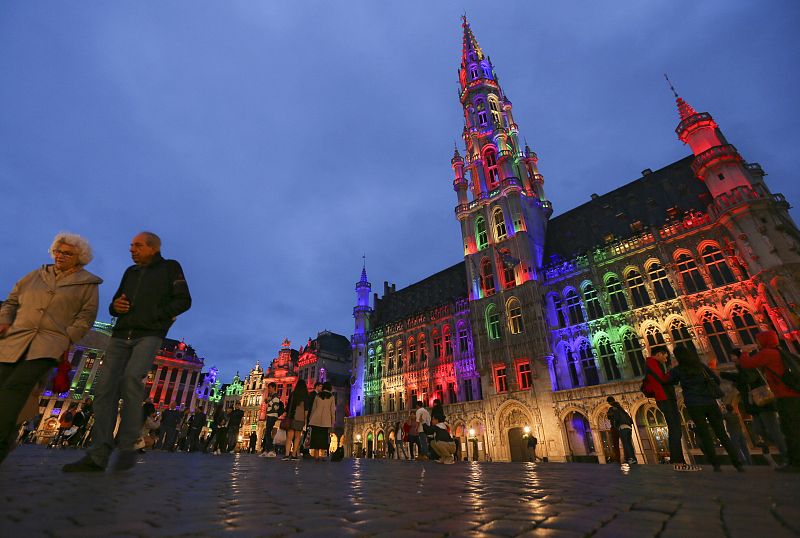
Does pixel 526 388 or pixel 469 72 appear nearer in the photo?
pixel 526 388

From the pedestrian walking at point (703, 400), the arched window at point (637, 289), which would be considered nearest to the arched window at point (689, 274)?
the arched window at point (637, 289)

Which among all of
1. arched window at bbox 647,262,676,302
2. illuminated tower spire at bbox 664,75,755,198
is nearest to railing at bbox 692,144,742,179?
illuminated tower spire at bbox 664,75,755,198

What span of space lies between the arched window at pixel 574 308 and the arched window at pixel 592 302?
1.76 ft

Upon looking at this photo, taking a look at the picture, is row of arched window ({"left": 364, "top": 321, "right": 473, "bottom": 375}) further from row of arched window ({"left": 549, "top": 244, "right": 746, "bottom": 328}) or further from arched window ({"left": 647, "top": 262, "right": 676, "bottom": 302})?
arched window ({"left": 647, "top": 262, "right": 676, "bottom": 302})

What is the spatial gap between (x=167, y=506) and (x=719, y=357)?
87.2 feet

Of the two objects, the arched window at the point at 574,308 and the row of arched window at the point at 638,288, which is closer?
the row of arched window at the point at 638,288

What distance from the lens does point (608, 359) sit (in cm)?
2458

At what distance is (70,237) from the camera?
439 cm

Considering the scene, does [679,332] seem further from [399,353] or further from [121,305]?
[121,305]

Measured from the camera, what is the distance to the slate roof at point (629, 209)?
26.5 meters

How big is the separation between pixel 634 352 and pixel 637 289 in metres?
4.16

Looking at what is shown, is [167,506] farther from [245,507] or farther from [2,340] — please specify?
[2,340]

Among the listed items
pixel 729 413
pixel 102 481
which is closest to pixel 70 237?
pixel 102 481

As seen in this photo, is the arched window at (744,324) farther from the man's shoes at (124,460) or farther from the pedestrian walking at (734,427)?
the man's shoes at (124,460)
